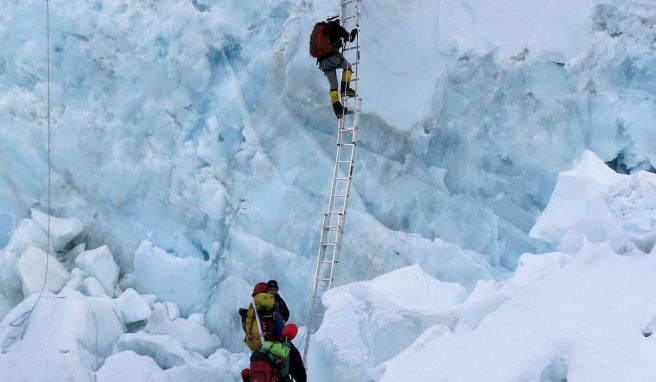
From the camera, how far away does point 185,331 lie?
483cm

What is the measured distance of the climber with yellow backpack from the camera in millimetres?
3584

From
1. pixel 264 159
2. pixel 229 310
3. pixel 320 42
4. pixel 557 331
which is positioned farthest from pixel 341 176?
pixel 557 331

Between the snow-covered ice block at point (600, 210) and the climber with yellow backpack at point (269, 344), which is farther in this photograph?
the climber with yellow backpack at point (269, 344)

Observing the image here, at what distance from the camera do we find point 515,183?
4.68 metres

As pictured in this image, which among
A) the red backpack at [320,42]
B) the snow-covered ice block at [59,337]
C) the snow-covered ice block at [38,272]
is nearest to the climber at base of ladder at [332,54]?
the red backpack at [320,42]

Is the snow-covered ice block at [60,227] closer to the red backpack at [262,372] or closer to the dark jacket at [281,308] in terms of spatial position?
the dark jacket at [281,308]

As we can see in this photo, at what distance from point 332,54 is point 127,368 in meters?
2.62

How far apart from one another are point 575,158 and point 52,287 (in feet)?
12.9

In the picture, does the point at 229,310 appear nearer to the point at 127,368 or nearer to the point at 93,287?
the point at 127,368

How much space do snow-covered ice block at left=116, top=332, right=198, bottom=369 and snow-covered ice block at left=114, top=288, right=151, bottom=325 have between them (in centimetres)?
24

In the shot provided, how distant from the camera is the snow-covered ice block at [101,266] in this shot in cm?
504

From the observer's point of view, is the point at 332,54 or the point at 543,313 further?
the point at 332,54

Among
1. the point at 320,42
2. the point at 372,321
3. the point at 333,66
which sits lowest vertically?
the point at 372,321

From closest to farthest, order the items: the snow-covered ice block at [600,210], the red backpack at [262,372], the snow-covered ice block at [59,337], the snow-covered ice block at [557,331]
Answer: the snow-covered ice block at [557,331] → the snow-covered ice block at [600,210] → the red backpack at [262,372] → the snow-covered ice block at [59,337]
